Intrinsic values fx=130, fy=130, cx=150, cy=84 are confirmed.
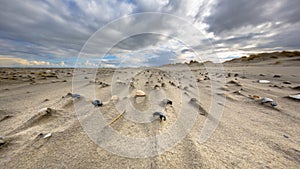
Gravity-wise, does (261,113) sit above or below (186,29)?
below

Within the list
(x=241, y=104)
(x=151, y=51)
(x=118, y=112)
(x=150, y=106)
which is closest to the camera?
(x=118, y=112)

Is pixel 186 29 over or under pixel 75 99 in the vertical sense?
over

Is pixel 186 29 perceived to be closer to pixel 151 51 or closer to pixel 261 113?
pixel 151 51

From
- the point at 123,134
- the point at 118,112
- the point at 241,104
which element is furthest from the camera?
the point at 241,104

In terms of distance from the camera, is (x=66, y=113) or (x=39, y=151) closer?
(x=39, y=151)

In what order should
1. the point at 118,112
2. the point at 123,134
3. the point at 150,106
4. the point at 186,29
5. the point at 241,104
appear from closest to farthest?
the point at 123,134 → the point at 118,112 → the point at 186,29 → the point at 150,106 → the point at 241,104

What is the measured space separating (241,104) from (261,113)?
0.48 m

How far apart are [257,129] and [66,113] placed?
2.56 metres

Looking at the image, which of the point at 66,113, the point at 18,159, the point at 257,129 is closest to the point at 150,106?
the point at 66,113

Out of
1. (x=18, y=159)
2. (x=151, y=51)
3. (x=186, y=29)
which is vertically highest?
(x=186, y=29)

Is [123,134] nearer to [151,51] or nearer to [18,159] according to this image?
[18,159]

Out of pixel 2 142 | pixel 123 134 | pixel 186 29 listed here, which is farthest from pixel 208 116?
pixel 2 142

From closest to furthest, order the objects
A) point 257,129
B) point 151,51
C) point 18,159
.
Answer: point 18,159 → point 257,129 → point 151,51

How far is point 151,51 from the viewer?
334cm
